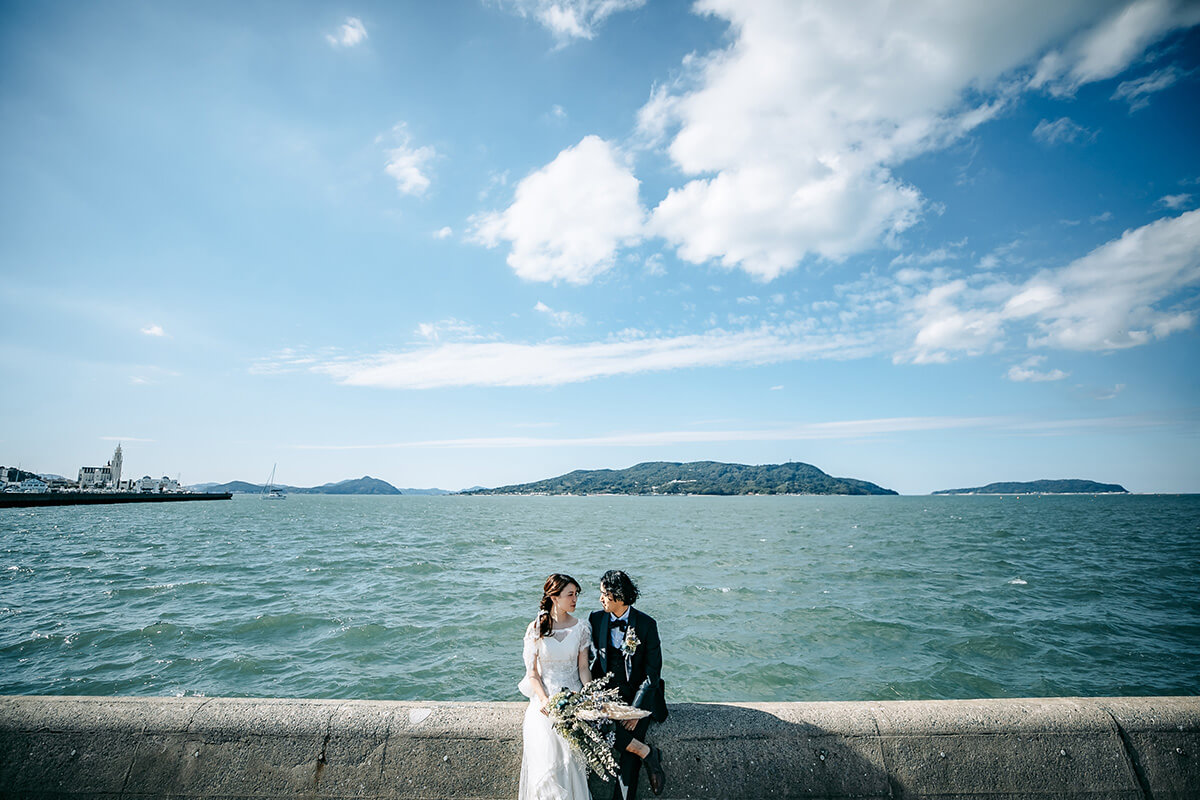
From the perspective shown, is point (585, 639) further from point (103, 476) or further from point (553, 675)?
point (103, 476)

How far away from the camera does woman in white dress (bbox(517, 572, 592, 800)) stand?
13.5ft

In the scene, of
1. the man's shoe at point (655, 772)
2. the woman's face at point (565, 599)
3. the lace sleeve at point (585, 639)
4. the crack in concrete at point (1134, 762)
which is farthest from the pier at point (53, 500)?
the crack in concrete at point (1134, 762)

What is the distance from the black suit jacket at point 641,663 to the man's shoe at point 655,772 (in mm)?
277

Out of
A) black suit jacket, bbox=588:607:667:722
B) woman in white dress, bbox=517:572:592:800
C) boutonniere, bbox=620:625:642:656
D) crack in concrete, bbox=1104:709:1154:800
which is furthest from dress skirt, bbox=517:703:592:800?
crack in concrete, bbox=1104:709:1154:800

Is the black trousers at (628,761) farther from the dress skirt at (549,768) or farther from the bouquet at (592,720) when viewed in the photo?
the dress skirt at (549,768)

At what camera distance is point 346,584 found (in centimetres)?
2427

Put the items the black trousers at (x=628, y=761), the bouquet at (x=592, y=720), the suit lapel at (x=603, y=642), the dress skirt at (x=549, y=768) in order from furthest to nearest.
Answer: the suit lapel at (x=603, y=642) < the black trousers at (x=628, y=761) < the bouquet at (x=592, y=720) < the dress skirt at (x=549, y=768)

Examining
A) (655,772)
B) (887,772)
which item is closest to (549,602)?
(655,772)

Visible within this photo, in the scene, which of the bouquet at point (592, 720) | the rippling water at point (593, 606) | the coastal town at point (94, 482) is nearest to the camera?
the bouquet at point (592, 720)

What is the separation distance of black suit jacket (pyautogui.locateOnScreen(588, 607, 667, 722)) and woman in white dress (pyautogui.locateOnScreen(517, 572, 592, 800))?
0.34ft

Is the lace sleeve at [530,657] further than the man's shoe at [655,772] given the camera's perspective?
Yes

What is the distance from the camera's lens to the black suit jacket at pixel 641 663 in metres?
4.49

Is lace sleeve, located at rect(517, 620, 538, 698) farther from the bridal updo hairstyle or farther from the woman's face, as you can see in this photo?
the woman's face

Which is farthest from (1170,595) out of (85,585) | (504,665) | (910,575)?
(85,585)
